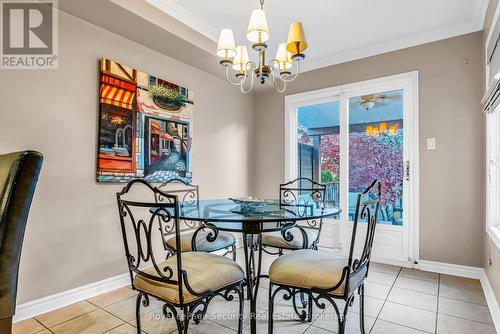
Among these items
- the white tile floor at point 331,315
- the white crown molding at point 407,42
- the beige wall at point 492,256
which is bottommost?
the white tile floor at point 331,315

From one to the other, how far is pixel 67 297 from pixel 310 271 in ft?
6.14

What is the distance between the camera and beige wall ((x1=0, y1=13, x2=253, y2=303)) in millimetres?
1943

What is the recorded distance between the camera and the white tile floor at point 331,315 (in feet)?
5.85

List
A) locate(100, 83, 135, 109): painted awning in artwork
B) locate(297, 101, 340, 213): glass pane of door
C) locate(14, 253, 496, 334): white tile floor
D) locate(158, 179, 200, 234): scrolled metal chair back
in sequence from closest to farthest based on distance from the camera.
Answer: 1. locate(14, 253, 496, 334): white tile floor
2. locate(100, 83, 135, 109): painted awning in artwork
3. locate(158, 179, 200, 234): scrolled metal chair back
4. locate(297, 101, 340, 213): glass pane of door

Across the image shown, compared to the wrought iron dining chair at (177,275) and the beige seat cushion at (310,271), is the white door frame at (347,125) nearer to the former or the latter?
the beige seat cushion at (310,271)

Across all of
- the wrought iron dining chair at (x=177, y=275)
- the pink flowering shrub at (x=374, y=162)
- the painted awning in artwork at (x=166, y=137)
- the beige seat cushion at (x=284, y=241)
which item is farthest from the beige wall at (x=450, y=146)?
the painted awning in artwork at (x=166, y=137)

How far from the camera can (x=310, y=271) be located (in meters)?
1.45

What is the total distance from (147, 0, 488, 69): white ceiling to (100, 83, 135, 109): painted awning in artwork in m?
0.79

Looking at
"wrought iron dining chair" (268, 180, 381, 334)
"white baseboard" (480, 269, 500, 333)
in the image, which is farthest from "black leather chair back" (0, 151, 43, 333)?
"white baseboard" (480, 269, 500, 333)

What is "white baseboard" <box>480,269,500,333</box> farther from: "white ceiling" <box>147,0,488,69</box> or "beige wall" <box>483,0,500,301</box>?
"white ceiling" <box>147,0,488,69</box>

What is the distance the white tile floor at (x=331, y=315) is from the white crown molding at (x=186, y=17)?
242 centimetres

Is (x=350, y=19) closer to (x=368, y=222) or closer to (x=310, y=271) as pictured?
(x=368, y=222)

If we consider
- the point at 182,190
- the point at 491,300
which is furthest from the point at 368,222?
the point at 182,190

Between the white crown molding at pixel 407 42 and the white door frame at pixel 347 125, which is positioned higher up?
the white crown molding at pixel 407 42
